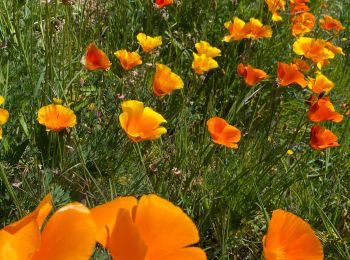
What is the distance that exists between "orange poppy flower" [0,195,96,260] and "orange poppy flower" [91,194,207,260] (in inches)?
2.6

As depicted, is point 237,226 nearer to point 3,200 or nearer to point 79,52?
point 3,200

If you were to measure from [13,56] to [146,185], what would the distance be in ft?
3.31

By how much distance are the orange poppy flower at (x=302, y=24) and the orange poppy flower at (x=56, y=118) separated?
141 centimetres

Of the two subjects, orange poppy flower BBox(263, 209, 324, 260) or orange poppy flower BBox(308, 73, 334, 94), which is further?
orange poppy flower BBox(308, 73, 334, 94)

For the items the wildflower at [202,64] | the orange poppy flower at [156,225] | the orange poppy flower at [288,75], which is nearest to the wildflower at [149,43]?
the wildflower at [202,64]

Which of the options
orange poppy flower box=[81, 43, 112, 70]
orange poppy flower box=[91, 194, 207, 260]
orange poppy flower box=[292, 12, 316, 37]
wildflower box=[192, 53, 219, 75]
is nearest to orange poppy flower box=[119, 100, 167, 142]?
orange poppy flower box=[81, 43, 112, 70]

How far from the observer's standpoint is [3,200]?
1.51m

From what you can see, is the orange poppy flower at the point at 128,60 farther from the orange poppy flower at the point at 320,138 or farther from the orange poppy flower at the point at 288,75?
the orange poppy flower at the point at 320,138

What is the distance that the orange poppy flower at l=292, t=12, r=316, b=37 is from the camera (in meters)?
2.54

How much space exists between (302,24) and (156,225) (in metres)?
2.16

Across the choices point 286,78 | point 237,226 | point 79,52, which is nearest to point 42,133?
point 79,52

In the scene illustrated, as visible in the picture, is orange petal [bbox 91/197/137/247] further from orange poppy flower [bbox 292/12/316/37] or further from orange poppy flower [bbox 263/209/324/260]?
orange poppy flower [bbox 292/12/316/37]

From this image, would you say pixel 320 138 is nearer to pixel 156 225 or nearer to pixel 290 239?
pixel 290 239

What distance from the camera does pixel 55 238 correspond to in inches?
23.3
